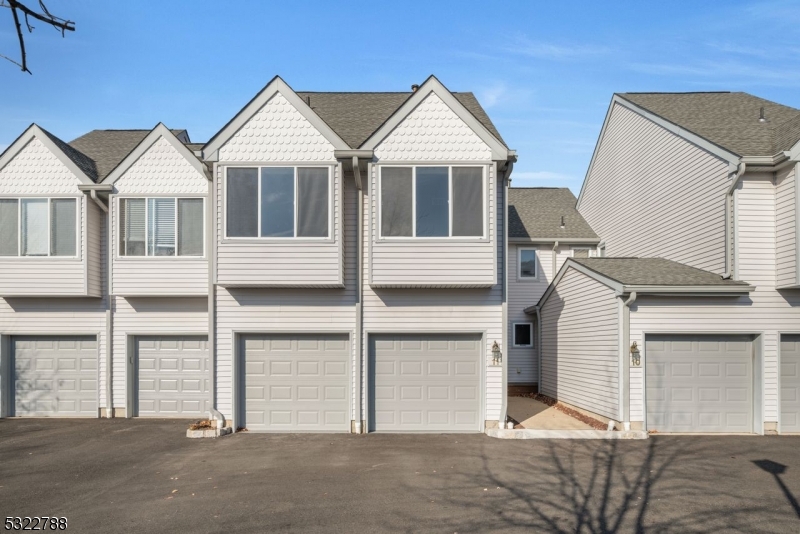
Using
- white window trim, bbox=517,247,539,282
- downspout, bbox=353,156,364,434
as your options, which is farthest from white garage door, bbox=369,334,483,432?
white window trim, bbox=517,247,539,282

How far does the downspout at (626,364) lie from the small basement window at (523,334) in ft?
27.3

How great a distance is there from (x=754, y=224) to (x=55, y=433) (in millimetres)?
15916

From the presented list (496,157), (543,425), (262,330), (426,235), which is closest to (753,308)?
(543,425)

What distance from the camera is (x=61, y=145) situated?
49.0ft

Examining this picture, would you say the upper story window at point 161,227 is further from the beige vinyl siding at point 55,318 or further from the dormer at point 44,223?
the beige vinyl siding at point 55,318

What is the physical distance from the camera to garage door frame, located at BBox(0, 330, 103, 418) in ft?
49.1

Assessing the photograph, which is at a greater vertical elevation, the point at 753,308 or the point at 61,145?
the point at 61,145

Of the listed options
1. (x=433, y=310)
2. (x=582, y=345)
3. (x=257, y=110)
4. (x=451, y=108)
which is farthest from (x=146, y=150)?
(x=582, y=345)

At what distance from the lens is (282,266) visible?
1244 cm

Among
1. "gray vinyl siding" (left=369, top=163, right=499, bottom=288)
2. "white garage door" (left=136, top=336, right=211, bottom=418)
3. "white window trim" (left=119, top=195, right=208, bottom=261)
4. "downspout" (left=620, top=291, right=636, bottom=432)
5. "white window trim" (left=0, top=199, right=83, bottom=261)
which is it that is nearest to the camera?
"gray vinyl siding" (left=369, top=163, right=499, bottom=288)

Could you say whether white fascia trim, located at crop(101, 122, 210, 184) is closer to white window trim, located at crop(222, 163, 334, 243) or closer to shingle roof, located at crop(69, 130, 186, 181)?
shingle roof, located at crop(69, 130, 186, 181)

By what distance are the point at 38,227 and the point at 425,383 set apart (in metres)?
Result: 10.1

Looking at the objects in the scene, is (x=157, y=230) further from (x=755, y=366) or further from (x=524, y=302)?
(x=755, y=366)

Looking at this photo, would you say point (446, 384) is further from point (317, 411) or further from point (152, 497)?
point (152, 497)
